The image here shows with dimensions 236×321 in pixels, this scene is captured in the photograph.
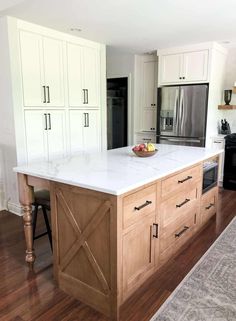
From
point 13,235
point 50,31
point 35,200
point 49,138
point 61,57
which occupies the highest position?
point 50,31

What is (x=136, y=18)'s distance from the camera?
3.11 m

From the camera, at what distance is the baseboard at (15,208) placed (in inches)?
139

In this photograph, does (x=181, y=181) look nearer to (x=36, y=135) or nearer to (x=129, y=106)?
(x=36, y=135)

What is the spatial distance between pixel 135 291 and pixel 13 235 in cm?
161

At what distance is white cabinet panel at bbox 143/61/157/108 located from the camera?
5184 millimetres

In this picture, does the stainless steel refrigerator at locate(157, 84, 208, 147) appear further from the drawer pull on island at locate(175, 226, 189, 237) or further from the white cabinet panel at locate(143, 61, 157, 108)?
the drawer pull on island at locate(175, 226, 189, 237)

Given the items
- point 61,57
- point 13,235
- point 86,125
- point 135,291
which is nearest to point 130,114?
point 86,125

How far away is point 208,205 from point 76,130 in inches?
86.7

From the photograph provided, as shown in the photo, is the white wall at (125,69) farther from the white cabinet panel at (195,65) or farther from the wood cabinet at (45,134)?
the wood cabinet at (45,134)

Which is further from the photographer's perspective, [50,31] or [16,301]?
[50,31]

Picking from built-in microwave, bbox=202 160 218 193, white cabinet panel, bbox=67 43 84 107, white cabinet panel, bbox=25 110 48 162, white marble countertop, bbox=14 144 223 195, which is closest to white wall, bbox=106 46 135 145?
white cabinet panel, bbox=67 43 84 107

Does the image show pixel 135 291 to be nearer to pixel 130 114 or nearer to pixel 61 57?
pixel 61 57

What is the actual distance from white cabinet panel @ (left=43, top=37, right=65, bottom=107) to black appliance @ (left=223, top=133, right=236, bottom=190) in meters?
2.77

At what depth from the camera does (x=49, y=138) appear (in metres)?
3.74
